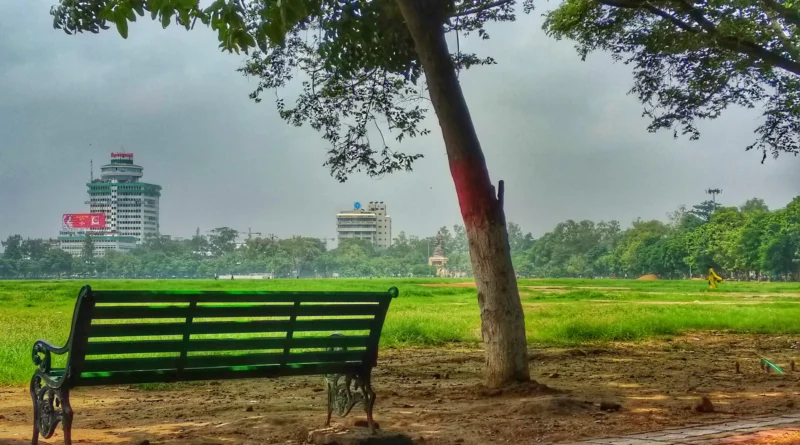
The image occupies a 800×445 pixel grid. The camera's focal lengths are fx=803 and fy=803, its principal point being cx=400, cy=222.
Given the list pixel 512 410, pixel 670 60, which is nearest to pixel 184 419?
pixel 512 410

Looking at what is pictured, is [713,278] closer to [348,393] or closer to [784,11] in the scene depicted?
[784,11]

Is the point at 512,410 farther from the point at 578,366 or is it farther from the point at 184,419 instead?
the point at 578,366

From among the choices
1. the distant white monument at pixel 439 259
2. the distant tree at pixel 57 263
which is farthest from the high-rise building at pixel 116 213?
the distant white monument at pixel 439 259

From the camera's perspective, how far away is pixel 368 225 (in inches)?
1293

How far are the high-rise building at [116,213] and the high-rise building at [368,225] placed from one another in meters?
7.71

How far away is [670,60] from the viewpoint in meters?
11.9

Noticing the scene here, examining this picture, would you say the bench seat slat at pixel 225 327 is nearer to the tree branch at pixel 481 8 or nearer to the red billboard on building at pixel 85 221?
the tree branch at pixel 481 8

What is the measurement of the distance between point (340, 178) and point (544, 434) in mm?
6321

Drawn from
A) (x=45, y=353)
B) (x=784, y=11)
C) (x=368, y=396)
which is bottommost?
(x=368, y=396)

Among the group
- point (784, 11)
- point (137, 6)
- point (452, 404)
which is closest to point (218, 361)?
point (137, 6)

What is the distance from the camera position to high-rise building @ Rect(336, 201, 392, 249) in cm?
3198

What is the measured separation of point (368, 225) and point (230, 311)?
28.7 m

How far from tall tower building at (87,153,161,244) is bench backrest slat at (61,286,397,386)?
29.6m

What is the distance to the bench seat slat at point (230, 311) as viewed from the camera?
3838mm
